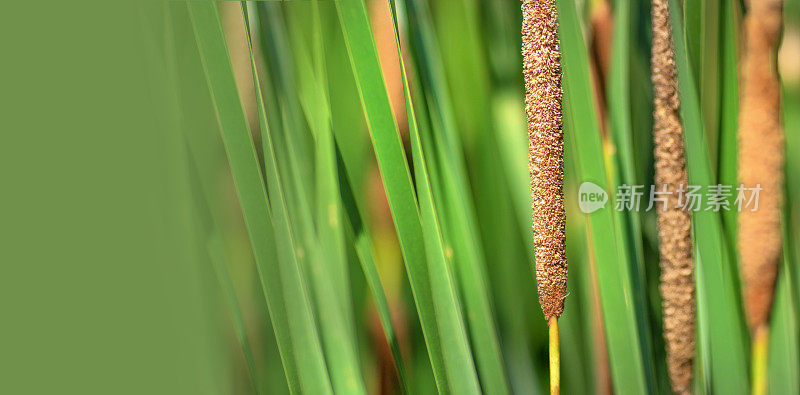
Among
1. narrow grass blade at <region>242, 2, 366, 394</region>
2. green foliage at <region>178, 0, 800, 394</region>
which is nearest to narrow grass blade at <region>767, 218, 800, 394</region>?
green foliage at <region>178, 0, 800, 394</region>

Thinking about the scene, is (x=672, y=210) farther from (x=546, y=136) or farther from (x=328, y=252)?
(x=328, y=252)

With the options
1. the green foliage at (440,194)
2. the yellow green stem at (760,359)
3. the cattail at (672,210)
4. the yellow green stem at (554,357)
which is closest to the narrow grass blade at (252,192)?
the green foliage at (440,194)

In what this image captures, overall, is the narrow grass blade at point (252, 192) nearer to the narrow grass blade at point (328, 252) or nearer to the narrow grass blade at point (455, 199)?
the narrow grass blade at point (328, 252)

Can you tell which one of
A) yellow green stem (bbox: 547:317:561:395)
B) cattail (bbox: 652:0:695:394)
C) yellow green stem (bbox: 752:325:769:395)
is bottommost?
yellow green stem (bbox: 752:325:769:395)

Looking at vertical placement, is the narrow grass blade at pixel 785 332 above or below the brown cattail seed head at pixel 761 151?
below

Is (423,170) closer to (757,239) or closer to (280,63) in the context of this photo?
(280,63)

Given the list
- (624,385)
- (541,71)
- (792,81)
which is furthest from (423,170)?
(792,81)

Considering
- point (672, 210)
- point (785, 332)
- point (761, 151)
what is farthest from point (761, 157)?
point (785, 332)

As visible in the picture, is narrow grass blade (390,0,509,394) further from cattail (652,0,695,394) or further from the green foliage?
cattail (652,0,695,394)
